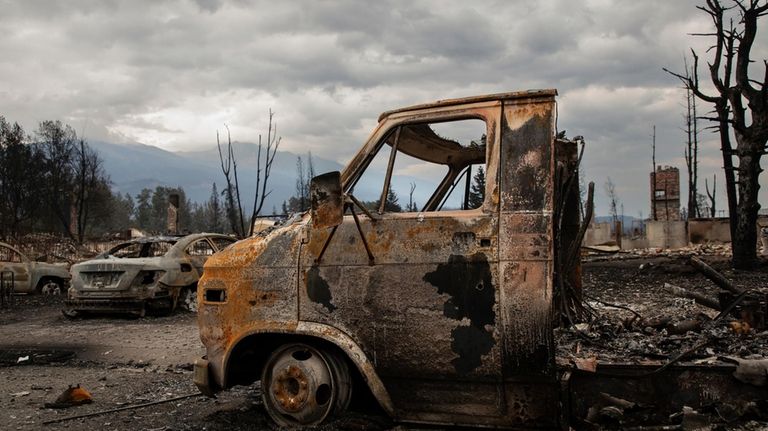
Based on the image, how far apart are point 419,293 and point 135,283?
27.7 ft

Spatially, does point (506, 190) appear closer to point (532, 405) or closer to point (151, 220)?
point (532, 405)

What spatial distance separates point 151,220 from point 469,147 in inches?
3151

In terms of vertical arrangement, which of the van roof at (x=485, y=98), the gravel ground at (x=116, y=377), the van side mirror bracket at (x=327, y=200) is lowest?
the gravel ground at (x=116, y=377)

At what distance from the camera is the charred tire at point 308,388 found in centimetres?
416

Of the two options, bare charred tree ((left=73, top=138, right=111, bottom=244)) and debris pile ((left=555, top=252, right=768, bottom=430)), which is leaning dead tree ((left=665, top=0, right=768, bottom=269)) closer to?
debris pile ((left=555, top=252, right=768, bottom=430))

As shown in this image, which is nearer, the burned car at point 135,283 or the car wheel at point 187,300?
the burned car at point 135,283

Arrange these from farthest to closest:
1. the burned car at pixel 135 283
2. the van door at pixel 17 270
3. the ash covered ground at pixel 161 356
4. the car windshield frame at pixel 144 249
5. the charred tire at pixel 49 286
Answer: the charred tire at pixel 49 286 → the van door at pixel 17 270 → the car windshield frame at pixel 144 249 → the burned car at pixel 135 283 → the ash covered ground at pixel 161 356

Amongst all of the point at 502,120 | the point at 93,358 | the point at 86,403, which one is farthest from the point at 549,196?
the point at 93,358

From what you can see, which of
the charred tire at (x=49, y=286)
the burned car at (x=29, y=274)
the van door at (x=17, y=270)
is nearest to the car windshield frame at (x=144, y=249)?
the burned car at (x=29, y=274)

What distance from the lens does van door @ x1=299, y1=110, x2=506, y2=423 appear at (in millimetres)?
3781

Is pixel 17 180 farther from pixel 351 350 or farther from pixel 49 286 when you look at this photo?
pixel 351 350

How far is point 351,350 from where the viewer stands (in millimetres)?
3994

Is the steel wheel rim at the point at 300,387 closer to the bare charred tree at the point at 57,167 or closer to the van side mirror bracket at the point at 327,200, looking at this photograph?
the van side mirror bracket at the point at 327,200

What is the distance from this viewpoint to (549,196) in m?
3.74
